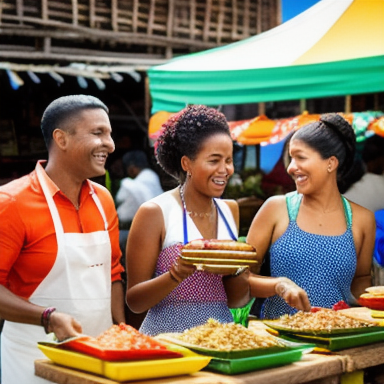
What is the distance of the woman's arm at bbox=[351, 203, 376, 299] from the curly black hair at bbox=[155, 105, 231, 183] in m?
1.08

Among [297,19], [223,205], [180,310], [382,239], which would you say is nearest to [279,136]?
[297,19]

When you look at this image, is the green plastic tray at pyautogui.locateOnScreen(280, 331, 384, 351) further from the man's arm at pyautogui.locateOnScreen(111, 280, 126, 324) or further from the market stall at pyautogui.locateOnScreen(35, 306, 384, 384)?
the man's arm at pyautogui.locateOnScreen(111, 280, 126, 324)

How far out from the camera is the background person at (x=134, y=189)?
798 centimetres

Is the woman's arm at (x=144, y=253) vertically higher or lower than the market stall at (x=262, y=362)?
higher

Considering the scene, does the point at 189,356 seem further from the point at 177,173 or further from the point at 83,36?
the point at 83,36

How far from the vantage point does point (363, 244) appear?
4.02m

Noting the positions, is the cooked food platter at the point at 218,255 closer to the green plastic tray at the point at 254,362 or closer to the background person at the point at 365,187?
the green plastic tray at the point at 254,362

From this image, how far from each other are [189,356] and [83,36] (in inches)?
279

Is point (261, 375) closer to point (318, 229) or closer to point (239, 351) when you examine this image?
point (239, 351)

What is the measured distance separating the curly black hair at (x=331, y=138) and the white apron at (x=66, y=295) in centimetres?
142

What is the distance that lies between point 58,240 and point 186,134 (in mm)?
816

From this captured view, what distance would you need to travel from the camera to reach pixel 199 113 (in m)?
3.43

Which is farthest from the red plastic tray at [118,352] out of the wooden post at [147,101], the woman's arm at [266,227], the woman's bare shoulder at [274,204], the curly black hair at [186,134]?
the wooden post at [147,101]

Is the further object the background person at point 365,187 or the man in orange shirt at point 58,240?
the background person at point 365,187
